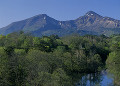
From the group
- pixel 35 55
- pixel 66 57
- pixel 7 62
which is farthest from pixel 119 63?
pixel 7 62

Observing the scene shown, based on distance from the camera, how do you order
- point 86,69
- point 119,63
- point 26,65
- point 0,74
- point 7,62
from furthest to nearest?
1. point 86,69
2. point 119,63
3. point 26,65
4. point 7,62
5. point 0,74

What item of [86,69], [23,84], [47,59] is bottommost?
[86,69]

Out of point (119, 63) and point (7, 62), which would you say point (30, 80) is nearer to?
point (7, 62)

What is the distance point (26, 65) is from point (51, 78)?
9230 millimetres

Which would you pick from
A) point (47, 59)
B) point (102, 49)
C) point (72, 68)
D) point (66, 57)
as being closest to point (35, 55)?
point (47, 59)

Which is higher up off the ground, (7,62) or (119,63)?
(7,62)

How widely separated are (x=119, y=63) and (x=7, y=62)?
36943 mm

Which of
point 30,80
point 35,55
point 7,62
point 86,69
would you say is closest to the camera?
point 30,80

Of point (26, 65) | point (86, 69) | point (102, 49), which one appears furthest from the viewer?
point (102, 49)

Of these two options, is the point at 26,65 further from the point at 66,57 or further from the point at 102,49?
the point at 102,49

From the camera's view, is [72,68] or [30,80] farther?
[72,68]

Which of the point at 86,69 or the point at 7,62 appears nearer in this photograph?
the point at 7,62

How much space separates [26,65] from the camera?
124 ft

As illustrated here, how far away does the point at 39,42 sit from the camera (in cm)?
8719
